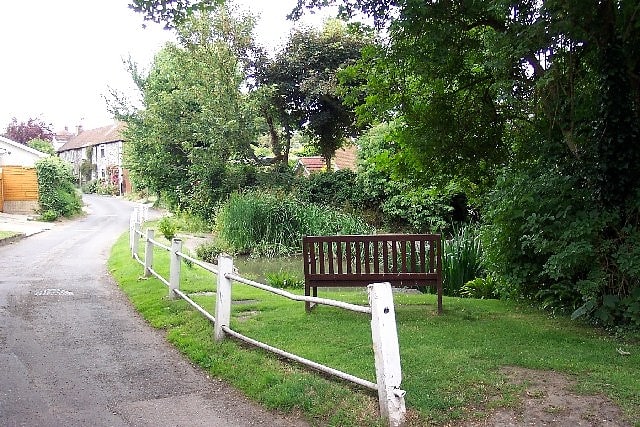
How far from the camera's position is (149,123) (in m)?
28.5

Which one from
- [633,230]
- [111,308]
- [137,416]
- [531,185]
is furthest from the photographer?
[111,308]

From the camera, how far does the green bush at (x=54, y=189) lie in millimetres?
35312

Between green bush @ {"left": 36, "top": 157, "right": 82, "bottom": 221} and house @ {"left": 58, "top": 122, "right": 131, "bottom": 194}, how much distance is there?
3189cm

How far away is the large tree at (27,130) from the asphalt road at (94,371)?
7015 centimetres

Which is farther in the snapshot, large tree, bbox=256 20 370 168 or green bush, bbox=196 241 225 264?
large tree, bbox=256 20 370 168

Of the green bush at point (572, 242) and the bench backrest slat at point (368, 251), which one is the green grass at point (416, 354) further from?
the bench backrest slat at point (368, 251)

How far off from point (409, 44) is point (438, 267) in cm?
317

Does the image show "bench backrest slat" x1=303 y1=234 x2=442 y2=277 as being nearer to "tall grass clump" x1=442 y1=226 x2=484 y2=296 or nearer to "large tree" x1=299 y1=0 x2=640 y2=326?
"large tree" x1=299 y1=0 x2=640 y2=326

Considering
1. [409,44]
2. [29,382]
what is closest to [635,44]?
[409,44]

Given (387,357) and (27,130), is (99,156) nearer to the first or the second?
(27,130)

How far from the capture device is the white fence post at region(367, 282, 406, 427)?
14.5 feet

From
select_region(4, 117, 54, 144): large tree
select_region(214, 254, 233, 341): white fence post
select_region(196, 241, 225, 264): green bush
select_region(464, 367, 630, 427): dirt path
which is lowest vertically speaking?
select_region(464, 367, 630, 427): dirt path

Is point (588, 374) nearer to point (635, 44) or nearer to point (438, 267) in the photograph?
point (438, 267)

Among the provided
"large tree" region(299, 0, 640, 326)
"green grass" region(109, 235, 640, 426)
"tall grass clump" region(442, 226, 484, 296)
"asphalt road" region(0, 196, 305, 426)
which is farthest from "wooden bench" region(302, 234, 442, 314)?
"tall grass clump" region(442, 226, 484, 296)
